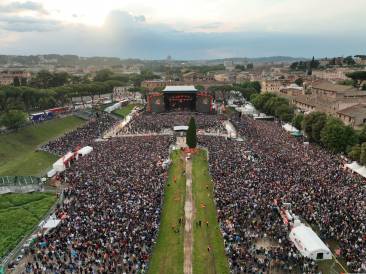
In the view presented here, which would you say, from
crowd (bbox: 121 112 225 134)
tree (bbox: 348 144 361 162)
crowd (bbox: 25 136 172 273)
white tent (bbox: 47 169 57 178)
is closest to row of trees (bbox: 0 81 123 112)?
crowd (bbox: 121 112 225 134)

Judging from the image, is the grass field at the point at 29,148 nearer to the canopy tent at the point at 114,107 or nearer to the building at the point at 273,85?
the canopy tent at the point at 114,107

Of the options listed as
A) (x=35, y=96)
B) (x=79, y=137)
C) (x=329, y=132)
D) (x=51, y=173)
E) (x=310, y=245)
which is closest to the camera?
(x=310, y=245)

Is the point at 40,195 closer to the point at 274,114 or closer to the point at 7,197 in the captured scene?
the point at 7,197

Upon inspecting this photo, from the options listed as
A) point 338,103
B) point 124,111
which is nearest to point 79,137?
point 124,111

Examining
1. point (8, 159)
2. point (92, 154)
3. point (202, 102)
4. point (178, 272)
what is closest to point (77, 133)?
point (8, 159)

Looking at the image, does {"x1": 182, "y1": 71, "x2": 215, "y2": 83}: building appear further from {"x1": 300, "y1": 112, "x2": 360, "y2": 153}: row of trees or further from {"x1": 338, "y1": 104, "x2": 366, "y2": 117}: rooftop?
{"x1": 300, "y1": 112, "x2": 360, "y2": 153}: row of trees

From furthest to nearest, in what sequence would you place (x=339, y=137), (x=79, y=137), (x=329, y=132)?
1. (x=79, y=137)
2. (x=329, y=132)
3. (x=339, y=137)

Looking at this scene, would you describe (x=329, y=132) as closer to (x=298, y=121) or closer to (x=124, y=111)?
(x=298, y=121)
